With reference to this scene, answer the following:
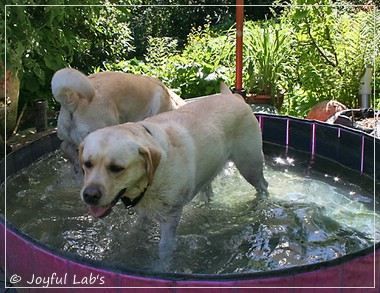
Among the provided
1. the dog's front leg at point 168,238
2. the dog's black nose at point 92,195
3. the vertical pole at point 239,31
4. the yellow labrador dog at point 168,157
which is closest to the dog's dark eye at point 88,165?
the yellow labrador dog at point 168,157

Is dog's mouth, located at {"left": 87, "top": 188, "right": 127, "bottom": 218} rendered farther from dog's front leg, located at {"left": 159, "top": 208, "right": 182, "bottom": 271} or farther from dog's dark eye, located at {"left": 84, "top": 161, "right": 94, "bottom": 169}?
dog's front leg, located at {"left": 159, "top": 208, "right": 182, "bottom": 271}

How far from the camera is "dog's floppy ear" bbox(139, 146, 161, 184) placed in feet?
9.11

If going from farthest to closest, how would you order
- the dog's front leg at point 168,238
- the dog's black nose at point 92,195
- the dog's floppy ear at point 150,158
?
the dog's front leg at point 168,238 → the dog's floppy ear at point 150,158 → the dog's black nose at point 92,195

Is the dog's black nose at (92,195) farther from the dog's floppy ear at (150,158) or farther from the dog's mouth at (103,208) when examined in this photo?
the dog's floppy ear at (150,158)

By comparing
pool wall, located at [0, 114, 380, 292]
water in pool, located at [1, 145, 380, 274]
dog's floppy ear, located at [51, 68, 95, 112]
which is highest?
dog's floppy ear, located at [51, 68, 95, 112]

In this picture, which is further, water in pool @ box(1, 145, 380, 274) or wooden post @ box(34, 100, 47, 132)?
wooden post @ box(34, 100, 47, 132)

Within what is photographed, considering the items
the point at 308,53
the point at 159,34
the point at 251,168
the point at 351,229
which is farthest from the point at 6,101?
the point at 159,34

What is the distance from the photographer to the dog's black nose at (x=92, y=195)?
264 cm

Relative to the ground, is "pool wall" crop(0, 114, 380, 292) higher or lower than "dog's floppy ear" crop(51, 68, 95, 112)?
lower

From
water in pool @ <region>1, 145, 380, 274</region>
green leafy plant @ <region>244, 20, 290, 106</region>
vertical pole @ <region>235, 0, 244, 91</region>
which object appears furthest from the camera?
green leafy plant @ <region>244, 20, 290, 106</region>

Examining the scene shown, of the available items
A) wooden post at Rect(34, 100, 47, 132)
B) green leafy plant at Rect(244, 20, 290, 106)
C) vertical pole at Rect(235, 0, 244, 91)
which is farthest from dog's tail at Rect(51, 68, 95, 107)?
green leafy plant at Rect(244, 20, 290, 106)

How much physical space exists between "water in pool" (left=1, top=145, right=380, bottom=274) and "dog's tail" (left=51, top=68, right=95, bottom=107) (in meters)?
0.91

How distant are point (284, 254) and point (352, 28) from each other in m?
4.06

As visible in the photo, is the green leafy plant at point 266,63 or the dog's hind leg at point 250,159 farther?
the green leafy plant at point 266,63
